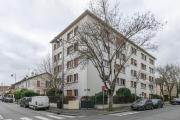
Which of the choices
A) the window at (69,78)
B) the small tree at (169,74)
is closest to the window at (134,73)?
the small tree at (169,74)

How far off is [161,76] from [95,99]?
151ft

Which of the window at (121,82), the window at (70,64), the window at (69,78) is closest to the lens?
the window at (69,78)

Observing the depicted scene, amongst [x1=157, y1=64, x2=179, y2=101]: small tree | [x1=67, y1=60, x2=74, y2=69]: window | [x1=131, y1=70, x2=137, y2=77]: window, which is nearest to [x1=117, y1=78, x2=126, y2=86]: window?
[x1=131, y1=70, x2=137, y2=77]: window

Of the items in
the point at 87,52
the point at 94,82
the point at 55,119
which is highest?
the point at 87,52

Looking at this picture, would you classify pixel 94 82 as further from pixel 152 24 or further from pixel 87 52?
pixel 152 24

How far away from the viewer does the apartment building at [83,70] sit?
4669 cm

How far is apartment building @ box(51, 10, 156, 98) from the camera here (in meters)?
46.7

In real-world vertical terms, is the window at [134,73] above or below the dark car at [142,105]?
above

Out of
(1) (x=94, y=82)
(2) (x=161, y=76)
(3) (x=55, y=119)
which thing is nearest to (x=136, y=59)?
(2) (x=161, y=76)

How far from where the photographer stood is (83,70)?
4775 cm

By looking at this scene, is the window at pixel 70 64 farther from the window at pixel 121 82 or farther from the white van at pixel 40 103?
the white van at pixel 40 103

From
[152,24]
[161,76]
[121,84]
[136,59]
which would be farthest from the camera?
[161,76]

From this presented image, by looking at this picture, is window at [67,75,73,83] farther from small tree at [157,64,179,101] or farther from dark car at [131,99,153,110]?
small tree at [157,64,179,101]

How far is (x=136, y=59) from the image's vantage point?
7162 centimetres
